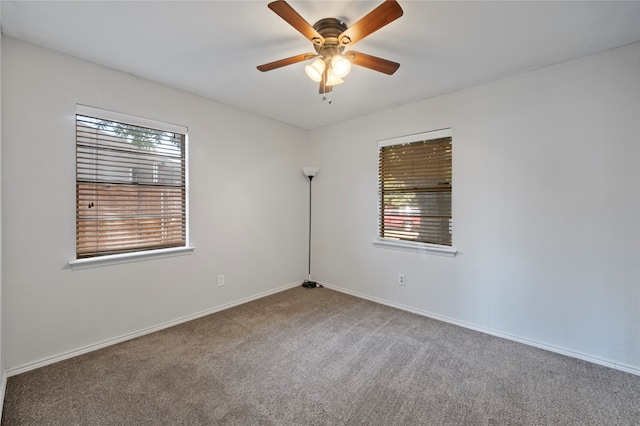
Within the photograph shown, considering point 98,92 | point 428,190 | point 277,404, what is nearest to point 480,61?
point 428,190

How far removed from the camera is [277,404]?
5.66 feet

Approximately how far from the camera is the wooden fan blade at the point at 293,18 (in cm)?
133

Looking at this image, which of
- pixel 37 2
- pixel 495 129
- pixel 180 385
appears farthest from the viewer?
pixel 495 129

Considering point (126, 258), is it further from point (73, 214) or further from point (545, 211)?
point (545, 211)

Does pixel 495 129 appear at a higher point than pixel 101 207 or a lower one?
higher

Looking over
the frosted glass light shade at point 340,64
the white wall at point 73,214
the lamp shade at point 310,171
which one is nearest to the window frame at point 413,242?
the lamp shade at point 310,171

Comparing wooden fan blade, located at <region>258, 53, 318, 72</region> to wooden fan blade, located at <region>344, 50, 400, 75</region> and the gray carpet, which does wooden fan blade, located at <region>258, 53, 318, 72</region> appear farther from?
the gray carpet

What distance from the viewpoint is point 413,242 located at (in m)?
3.18

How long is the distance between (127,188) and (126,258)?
2.15ft

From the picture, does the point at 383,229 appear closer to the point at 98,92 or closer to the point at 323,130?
the point at 323,130

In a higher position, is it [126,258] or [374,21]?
[374,21]

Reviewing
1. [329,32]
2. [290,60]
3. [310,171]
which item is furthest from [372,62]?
[310,171]

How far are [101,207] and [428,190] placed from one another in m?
3.25

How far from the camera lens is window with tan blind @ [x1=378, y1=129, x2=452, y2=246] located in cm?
296
